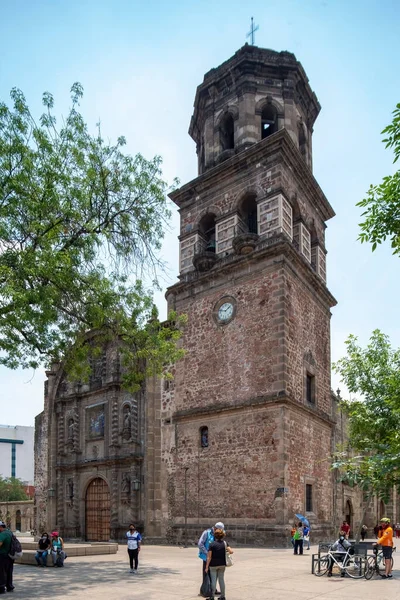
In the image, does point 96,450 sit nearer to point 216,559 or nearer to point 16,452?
point 216,559

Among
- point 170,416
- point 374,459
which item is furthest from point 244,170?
point 374,459

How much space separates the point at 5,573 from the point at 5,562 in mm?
176

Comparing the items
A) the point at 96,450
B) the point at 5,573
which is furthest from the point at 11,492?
the point at 5,573

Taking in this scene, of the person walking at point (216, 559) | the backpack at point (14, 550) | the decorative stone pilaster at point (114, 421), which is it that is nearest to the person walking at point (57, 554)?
the backpack at point (14, 550)

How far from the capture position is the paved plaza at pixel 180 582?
30.5ft

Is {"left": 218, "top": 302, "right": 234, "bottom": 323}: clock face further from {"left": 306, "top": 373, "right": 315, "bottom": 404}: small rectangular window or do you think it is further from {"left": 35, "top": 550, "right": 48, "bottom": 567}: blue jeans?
{"left": 35, "top": 550, "right": 48, "bottom": 567}: blue jeans

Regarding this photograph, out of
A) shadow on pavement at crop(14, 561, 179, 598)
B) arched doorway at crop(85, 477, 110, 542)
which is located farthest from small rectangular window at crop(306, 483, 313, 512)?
arched doorway at crop(85, 477, 110, 542)

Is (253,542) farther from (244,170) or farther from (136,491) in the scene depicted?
(244,170)

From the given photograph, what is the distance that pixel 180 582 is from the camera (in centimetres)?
1083

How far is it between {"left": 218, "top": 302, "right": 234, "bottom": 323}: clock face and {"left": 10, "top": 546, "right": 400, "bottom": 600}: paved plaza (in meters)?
8.90

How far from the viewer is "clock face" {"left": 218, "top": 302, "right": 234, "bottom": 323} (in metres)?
21.7

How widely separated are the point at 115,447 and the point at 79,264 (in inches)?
565

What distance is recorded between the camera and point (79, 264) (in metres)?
12.8

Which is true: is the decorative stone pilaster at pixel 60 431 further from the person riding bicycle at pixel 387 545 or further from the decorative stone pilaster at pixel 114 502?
the person riding bicycle at pixel 387 545
